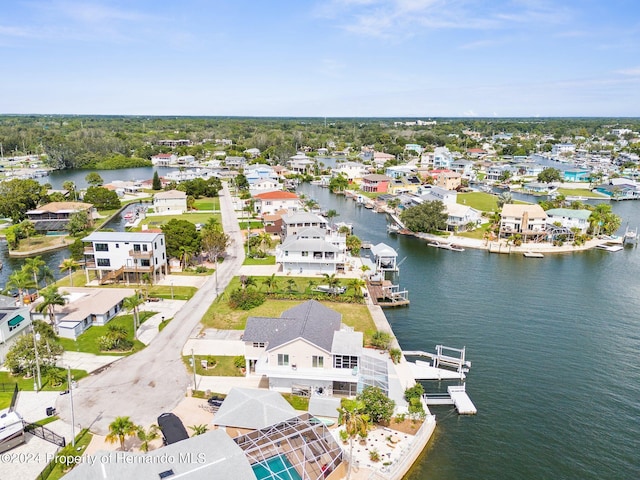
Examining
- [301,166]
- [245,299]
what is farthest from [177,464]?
[301,166]

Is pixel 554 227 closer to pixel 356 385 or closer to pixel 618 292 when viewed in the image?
pixel 618 292

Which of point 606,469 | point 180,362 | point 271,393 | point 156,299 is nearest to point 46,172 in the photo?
point 156,299

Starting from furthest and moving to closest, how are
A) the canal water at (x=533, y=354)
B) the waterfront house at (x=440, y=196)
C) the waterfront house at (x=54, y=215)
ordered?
the waterfront house at (x=440, y=196) → the waterfront house at (x=54, y=215) → the canal water at (x=533, y=354)

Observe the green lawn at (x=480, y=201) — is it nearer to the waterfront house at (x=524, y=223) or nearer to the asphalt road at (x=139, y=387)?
the waterfront house at (x=524, y=223)

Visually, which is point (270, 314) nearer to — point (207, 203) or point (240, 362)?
point (240, 362)

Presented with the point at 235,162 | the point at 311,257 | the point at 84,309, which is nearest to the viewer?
the point at 84,309

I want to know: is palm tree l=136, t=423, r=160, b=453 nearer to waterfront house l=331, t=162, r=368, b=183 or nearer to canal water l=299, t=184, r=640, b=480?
→ canal water l=299, t=184, r=640, b=480

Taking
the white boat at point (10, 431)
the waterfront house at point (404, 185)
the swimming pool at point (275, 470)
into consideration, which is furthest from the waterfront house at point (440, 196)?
the white boat at point (10, 431)
